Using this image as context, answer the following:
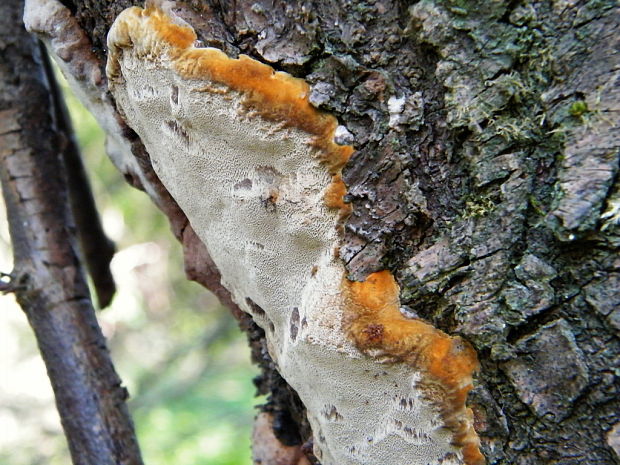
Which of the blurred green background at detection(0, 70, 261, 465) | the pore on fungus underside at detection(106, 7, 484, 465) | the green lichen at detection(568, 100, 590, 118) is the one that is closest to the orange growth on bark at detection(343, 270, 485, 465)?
the pore on fungus underside at detection(106, 7, 484, 465)

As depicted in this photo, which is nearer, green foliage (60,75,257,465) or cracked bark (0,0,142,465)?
cracked bark (0,0,142,465)

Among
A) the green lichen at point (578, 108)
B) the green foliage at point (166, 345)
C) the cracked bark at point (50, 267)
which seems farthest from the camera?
the green foliage at point (166, 345)

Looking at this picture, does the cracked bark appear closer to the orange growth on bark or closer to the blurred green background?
the orange growth on bark

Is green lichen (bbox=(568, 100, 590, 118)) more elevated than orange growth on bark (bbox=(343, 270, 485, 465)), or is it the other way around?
green lichen (bbox=(568, 100, 590, 118))

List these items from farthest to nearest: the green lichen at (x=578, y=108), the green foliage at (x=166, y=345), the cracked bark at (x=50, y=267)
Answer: the green foliage at (x=166, y=345), the cracked bark at (x=50, y=267), the green lichen at (x=578, y=108)

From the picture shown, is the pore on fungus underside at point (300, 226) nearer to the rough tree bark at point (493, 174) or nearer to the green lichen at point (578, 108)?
the rough tree bark at point (493, 174)

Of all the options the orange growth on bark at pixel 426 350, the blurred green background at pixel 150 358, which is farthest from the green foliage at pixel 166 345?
the orange growth on bark at pixel 426 350

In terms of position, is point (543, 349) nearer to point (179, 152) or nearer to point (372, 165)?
point (372, 165)

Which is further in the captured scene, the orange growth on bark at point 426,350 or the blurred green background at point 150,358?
the blurred green background at point 150,358

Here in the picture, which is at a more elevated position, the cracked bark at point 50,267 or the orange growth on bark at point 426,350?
the cracked bark at point 50,267
